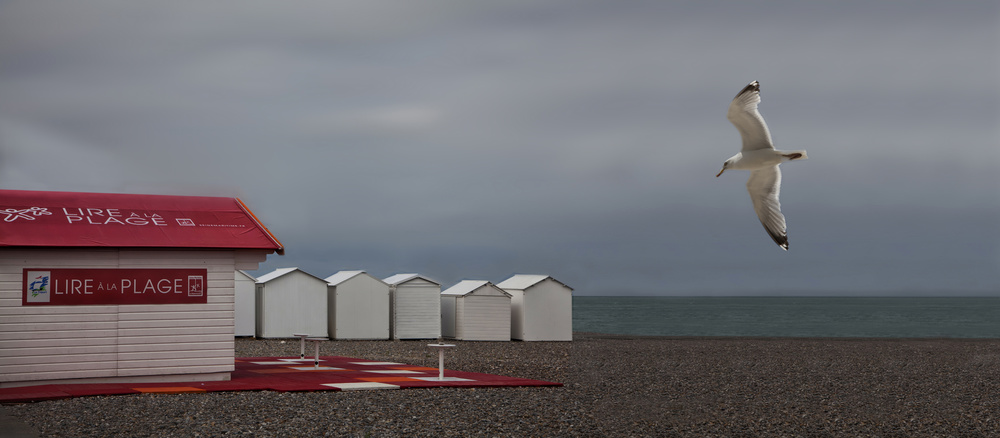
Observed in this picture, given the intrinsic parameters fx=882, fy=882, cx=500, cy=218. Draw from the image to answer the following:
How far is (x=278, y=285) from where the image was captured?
2858cm

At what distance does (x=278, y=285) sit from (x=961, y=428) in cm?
2126

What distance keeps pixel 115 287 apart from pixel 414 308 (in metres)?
16.7

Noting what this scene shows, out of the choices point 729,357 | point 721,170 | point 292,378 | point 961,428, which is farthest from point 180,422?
point 729,357

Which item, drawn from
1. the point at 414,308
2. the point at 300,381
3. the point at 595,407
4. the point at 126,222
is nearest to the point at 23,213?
the point at 126,222

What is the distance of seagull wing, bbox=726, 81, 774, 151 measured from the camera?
6273mm

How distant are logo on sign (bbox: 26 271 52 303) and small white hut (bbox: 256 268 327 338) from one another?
48.9 feet

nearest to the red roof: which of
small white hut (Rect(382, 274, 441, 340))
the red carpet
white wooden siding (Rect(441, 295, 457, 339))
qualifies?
the red carpet

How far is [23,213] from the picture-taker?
1380 cm

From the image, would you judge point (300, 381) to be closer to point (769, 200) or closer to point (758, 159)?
point (769, 200)

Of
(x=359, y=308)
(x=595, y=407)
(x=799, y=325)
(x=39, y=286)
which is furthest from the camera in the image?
(x=799, y=325)

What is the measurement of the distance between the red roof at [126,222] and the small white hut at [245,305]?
1288 centimetres

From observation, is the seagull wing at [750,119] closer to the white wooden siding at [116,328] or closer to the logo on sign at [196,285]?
the white wooden siding at [116,328]

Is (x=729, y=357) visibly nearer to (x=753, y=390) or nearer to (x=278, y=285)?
(x=753, y=390)

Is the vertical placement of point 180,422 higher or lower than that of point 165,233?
lower
